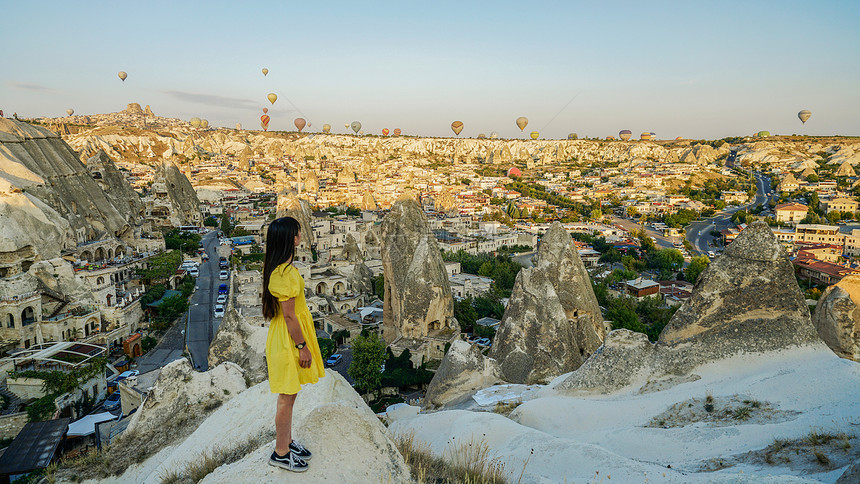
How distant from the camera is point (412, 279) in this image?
1417cm

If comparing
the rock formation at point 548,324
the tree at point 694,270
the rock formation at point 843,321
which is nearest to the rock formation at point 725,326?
the rock formation at point 548,324

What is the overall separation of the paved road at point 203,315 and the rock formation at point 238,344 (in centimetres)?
519

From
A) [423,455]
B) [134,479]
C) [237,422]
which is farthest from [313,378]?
[134,479]

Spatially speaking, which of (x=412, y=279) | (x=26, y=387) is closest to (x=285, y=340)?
(x=412, y=279)

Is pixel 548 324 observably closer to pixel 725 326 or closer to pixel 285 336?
pixel 725 326

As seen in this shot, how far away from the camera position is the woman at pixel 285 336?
2895mm

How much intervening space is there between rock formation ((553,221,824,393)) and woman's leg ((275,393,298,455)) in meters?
4.66

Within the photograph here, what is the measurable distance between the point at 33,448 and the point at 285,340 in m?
8.13

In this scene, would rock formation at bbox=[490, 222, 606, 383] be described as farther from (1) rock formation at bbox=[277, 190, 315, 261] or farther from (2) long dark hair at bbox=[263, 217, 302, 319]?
(1) rock formation at bbox=[277, 190, 315, 261]

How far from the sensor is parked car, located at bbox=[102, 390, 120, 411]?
11773 mm

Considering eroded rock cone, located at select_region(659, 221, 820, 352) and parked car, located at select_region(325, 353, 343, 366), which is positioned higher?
eroded rock cone, located at select_region(659, 221, 820, 352)

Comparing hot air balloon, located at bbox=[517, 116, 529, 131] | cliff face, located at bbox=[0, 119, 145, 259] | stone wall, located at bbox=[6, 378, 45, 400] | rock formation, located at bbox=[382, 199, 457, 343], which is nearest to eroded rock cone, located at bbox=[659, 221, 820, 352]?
rock formation, located at bbox=[382, 199, 457, 343]

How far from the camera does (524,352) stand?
384 inches

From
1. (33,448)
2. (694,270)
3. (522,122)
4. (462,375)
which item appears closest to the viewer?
(33,448)
